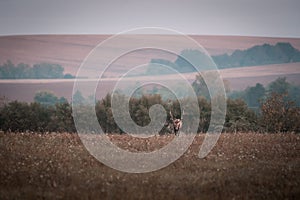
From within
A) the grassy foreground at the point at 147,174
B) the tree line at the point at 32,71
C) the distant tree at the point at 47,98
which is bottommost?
the grassy foreground at the point at 147,174

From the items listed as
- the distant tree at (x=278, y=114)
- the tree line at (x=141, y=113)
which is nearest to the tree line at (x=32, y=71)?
the tree line at (x=141, y=113)

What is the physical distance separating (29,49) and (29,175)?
371 feet

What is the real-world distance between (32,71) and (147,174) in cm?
10569

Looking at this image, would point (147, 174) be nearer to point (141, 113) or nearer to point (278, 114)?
point (141, 113)

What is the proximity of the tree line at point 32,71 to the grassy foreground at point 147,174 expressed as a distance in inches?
3744

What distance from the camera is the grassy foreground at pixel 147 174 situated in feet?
42.6

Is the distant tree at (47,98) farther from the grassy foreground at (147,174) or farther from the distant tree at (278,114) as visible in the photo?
the grassy foreground at (147,174)

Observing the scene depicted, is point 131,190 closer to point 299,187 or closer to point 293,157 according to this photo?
point 299,187

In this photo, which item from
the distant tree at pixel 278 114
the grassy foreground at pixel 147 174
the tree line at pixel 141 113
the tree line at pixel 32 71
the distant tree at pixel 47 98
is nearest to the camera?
the grassy foreground at pixel 147 174

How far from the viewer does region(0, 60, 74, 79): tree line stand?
114062 millimetres

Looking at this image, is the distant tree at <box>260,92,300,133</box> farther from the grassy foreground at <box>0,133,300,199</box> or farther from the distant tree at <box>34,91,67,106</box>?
the grassy foreground at <box>0,133,300,199</box>

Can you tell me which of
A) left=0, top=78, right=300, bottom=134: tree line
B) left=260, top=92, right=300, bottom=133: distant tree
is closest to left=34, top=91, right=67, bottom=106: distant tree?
left=0, top=78, right=300, bottom=134: tree line

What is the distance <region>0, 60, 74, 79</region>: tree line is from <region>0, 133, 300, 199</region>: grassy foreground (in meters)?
95.1

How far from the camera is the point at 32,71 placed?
117m
